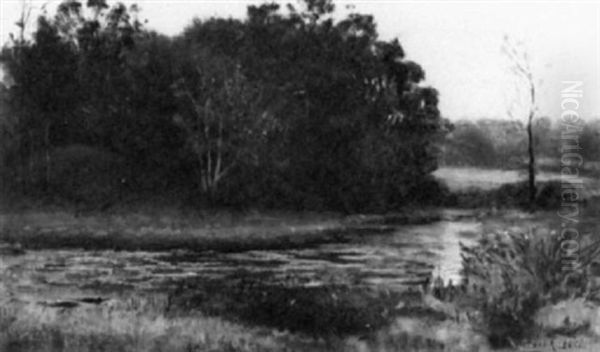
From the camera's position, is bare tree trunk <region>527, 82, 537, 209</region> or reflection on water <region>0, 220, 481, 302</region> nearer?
reflection on water <region>0, 220, 481, 302</region>

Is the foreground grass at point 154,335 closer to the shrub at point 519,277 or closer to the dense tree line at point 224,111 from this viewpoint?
the shrub at point 519,277

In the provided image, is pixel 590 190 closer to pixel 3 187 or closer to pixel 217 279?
pixel 217 279

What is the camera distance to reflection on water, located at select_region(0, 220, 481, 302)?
4.81 meters

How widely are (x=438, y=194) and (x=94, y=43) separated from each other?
2.14m

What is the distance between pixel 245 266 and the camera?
191 inches

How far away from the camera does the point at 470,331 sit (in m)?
4.86

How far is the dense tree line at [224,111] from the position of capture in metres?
4.85

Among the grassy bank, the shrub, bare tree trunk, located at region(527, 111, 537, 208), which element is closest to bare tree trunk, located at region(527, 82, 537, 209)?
bare tree trunk, located at region(527, 111, 537, 208)

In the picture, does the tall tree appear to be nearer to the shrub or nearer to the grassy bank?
the shrub

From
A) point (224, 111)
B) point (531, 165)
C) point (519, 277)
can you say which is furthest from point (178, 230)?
Result: point (531, 165)

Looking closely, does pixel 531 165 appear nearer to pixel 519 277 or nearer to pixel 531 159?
pixel 531 159

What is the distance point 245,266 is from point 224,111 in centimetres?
88

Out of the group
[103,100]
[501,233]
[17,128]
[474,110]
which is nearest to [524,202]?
[501,233]
